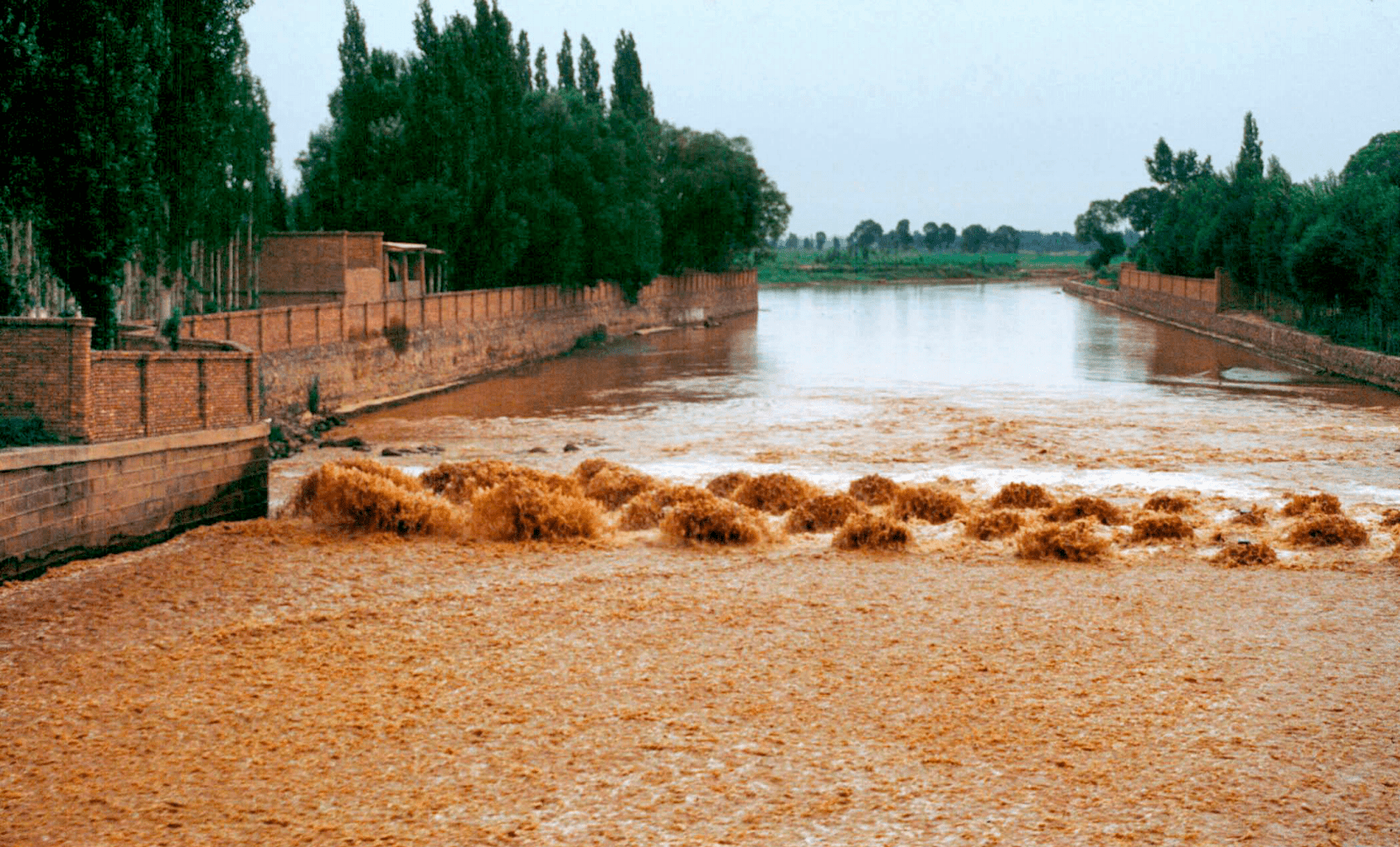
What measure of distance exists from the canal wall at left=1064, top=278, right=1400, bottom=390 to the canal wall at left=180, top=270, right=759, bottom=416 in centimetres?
3004

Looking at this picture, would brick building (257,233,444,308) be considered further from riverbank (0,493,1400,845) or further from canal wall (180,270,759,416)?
riverbank (0,493,1400,845)

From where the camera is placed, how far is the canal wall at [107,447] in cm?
1702

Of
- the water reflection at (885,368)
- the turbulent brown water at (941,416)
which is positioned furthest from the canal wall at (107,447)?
the water reflection at (885,368)

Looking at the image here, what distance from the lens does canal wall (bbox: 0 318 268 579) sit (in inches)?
670

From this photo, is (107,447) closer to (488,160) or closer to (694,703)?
(694,703)

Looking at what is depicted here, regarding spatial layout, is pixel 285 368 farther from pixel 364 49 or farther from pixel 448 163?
pixel 364 49

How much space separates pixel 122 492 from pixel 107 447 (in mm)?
752

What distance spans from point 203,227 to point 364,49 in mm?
30776

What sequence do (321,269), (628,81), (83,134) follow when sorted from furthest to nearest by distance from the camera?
(628,81) → (321,269) → (83,134)

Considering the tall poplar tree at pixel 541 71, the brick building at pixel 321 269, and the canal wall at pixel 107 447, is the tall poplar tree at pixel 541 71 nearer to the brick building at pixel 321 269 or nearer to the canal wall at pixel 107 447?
the brick building at pixel 321 269

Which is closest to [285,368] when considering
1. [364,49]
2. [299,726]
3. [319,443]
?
[319,443]

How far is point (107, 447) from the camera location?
18234mm

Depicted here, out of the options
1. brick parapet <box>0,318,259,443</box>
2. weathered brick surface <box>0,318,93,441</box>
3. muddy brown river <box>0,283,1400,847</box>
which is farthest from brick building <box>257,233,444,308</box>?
weathered brick surface <box>0,318,93,441</box>

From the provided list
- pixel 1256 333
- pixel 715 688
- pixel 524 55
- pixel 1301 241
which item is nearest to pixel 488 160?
pixel 524 55
